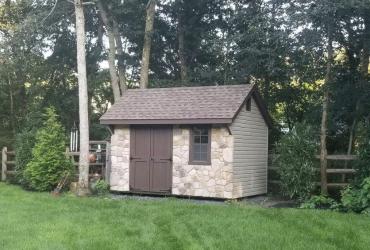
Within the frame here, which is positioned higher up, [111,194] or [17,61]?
[17,61]

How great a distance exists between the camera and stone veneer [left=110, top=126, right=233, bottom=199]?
14.0 metres

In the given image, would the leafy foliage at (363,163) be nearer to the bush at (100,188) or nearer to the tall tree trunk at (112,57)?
the bush at (100,188)

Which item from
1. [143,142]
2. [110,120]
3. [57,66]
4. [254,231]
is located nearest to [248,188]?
[143,142]

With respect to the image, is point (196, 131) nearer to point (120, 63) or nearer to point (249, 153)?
point (249, 153)

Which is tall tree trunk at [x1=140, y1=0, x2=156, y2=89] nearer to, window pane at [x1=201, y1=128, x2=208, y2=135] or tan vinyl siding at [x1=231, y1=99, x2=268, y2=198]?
tan vinyl siding at [x1=231, y1=99, x2=268, y2=198]

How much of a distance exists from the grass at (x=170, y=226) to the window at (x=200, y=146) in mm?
Result: 1922

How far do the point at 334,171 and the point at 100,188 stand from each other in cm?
680

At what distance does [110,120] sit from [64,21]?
790 cm

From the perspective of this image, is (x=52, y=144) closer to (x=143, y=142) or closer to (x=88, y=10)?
(x=143, y=142)

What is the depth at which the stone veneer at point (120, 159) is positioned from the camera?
1543 cm

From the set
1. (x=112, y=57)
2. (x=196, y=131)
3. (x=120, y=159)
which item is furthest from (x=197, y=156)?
(x=112, y=57)

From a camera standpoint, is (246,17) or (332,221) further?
(246,17)

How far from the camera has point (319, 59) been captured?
632 inches

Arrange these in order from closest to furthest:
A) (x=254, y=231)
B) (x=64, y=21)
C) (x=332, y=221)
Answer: (x=254, y=231) → (x=332, y=221) → (x=64, y=21)
